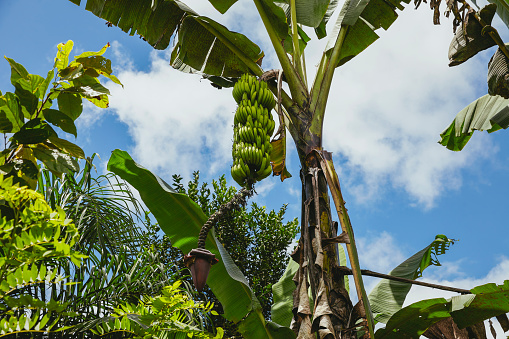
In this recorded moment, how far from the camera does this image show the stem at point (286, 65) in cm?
299

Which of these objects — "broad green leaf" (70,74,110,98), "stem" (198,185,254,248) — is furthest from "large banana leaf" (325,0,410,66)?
"broad green leaf" (70,74,110,98)

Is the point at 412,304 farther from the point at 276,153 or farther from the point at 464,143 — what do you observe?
the point at 464,143

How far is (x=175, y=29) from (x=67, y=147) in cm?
250

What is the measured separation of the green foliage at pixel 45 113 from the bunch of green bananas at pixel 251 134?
778 millimetres

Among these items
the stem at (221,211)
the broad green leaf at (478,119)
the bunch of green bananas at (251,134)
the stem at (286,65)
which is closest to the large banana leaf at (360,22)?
the stem at (286,65)

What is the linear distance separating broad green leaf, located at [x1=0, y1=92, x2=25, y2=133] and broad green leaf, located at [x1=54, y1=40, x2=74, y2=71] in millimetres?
273

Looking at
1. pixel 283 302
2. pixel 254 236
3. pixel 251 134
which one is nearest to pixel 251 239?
pixel 254 236

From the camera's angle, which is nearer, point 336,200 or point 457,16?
point 336,200

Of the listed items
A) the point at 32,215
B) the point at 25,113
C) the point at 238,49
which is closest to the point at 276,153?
the point at 238,49

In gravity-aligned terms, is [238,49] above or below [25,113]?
above

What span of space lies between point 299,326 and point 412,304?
2.85ft

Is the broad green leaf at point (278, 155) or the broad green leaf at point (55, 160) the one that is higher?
the broad green leaf at point (278, 155)

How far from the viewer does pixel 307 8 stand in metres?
3.46

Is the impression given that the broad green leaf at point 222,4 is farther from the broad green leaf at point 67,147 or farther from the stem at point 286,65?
the broad green leaf at point 67,147
